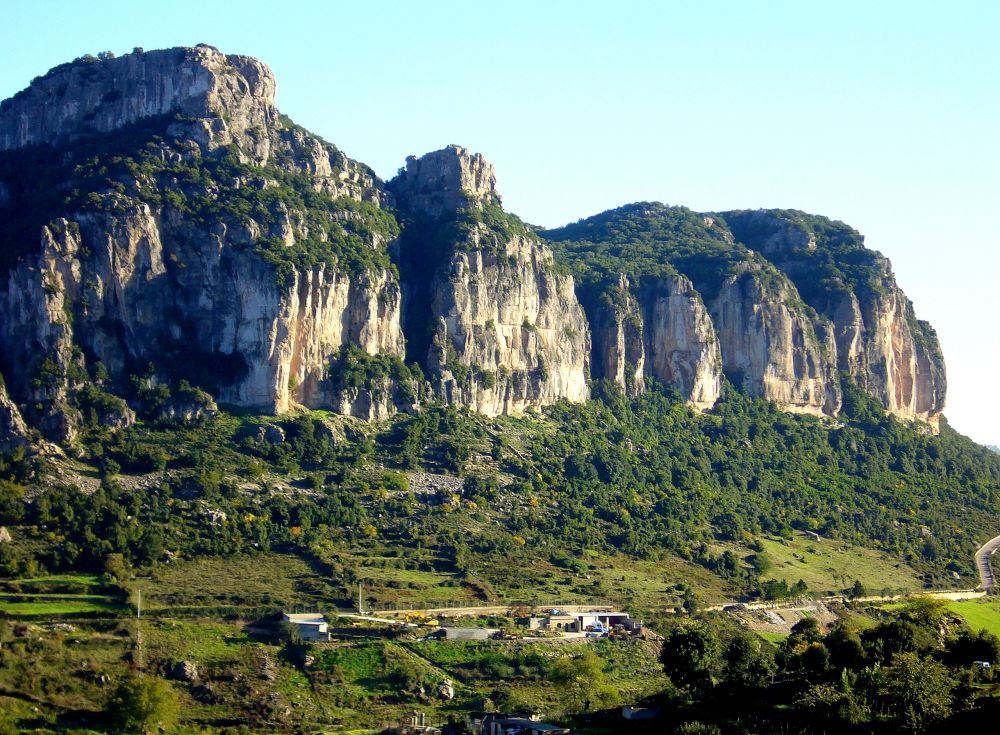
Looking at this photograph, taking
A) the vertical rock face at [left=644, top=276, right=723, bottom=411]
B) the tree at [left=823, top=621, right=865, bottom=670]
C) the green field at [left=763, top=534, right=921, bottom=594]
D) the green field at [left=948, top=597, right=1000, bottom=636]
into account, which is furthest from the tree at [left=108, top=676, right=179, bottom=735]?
the vertical rock face at [left=644, top=276, right=723, bottom=411]

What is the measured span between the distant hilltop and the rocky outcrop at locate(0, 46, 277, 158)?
19 cm

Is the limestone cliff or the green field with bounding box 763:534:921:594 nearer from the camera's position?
the limestone cliff

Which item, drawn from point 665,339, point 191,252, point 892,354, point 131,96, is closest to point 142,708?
point 191,252

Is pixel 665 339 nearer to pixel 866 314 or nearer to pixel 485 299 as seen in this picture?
pixel 485 299

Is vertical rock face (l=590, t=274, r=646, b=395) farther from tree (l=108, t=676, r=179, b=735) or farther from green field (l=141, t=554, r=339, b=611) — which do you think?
tree (l=108, t=676, r=179, b=735)

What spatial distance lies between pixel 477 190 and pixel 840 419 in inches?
1813

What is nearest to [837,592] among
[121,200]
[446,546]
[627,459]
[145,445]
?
[627,459]

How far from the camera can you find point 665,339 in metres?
152

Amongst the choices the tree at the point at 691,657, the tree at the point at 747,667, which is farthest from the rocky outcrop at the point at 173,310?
the tree at the point at 747,667

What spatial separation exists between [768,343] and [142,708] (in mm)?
92411

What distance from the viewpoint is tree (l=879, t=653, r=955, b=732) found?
65.6m

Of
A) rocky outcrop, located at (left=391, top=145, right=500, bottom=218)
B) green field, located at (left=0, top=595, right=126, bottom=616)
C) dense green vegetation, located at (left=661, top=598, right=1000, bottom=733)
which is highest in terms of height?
rocky outcrop, located at (left=391, top=145, right=500, bottom=218)

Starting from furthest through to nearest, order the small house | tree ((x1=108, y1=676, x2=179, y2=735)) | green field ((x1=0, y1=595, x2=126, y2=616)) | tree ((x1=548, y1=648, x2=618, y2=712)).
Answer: the small house → green field ((x1=0, y1=595, x2=126, y2=616)) → tree ((x1=548, y1=648, x2=618, y2=712)) → tree ((x1=108, y1=676, x2=179, y2=735))

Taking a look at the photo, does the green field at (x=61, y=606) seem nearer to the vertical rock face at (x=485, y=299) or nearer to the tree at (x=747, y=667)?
the tree at (x=747, y=667)
